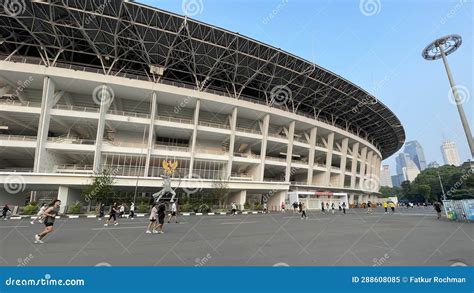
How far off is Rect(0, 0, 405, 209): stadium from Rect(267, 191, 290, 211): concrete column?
153mm

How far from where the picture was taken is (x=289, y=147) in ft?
122

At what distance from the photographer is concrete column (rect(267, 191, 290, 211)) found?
36812 mm

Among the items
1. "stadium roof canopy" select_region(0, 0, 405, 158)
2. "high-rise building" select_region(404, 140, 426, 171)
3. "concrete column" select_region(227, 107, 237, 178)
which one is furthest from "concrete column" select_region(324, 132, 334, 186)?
"high-rise building" select_region(404, 140, 426, 171)

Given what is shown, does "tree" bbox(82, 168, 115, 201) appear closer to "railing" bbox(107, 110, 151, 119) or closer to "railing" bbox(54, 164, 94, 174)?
"railing" bbox(54, 164, 94, 174)

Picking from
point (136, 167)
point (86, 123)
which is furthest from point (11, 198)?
point (136, 167)

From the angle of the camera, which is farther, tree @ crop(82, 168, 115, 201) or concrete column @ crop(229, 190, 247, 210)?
concrete column @ crop(229, 190, 247, 210)

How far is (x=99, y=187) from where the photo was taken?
78.4ft

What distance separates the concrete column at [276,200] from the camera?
3681 cm

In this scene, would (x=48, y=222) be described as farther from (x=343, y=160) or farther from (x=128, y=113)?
(x=343, y=160)

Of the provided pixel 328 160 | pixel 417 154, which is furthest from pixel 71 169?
pixel 417 154

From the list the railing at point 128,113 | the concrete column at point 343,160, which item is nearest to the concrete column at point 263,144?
the railing at point 128,113

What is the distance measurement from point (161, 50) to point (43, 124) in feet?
48.1

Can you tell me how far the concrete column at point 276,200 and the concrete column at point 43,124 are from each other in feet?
95.3

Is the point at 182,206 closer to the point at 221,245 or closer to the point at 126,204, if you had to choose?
the point at 126,204
